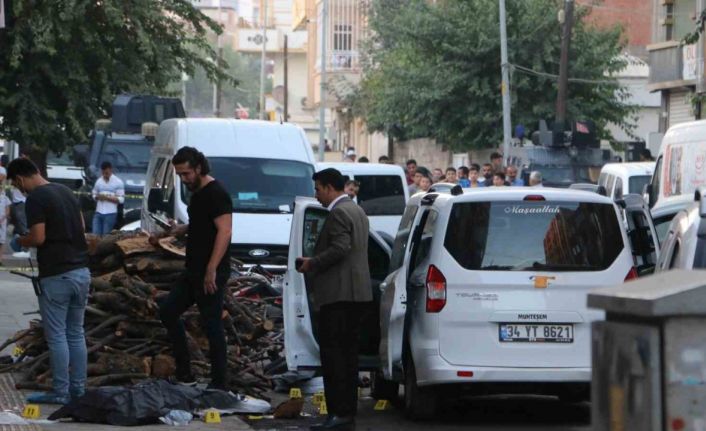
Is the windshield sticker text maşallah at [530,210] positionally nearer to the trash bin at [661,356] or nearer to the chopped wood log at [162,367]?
the chopped wood log at [162,367]

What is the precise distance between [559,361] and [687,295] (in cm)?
635

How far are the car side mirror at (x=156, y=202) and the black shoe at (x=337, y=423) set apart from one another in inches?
377

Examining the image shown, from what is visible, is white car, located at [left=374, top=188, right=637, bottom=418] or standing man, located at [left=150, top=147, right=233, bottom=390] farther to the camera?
standing man, located at [left=150, top=147, right=233, bottom=390]

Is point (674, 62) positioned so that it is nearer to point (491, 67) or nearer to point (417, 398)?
point (491, 67)

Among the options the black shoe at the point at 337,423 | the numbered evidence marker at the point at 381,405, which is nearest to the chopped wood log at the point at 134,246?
the numbered evidence marker at the point at 381,405

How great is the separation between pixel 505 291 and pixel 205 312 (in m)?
2.22

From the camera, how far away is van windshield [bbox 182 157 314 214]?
1977 centimetres

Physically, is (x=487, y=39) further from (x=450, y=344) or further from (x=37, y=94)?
(x=450, y=344)

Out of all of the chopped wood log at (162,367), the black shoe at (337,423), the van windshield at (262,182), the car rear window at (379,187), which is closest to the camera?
the black shoe at (337,423)

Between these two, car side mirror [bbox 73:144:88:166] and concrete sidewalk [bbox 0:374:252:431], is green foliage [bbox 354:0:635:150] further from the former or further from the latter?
concrete sidewalk [bbox 0:374:252:431]

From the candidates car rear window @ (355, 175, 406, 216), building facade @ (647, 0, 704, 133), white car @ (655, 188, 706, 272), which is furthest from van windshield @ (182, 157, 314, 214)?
building facade @ (647, 0, 704, 133)

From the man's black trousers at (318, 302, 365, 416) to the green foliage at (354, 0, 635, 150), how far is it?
35.5m

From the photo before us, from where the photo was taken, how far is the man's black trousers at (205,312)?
11.8 meters

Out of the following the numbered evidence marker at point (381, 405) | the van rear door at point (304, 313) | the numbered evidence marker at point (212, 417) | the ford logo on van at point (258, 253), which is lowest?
the numbered evidence marker at point (381, 405)
